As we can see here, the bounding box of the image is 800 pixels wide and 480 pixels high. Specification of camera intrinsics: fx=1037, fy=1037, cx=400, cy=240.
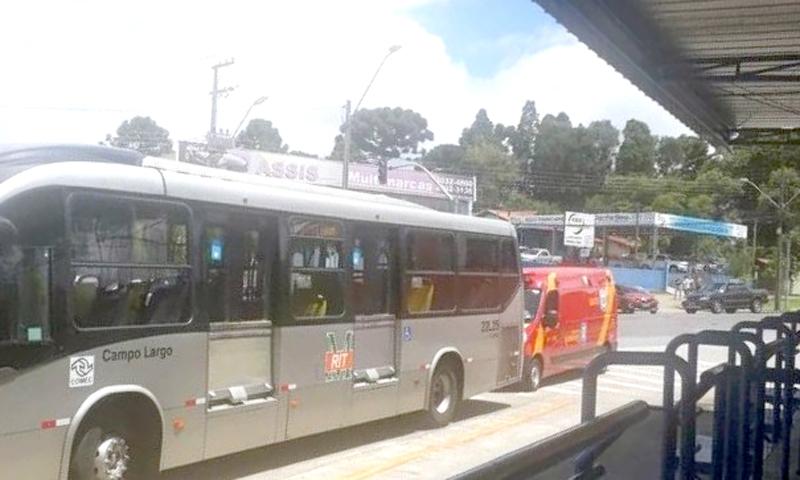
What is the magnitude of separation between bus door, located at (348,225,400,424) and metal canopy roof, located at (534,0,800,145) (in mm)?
3479

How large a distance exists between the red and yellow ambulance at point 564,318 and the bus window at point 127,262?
9.90m

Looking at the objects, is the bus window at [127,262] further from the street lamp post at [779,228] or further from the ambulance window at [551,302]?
the street lamp post at [779,228]

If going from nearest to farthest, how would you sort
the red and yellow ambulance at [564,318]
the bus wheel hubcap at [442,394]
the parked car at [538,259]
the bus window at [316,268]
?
the bus window at [316,268] < the bus wheel hubcap at [442,394] < the red and yellow ambulance at [564,318] < the parked car at [538,259]

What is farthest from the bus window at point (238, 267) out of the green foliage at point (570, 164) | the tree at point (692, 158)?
the green foliage at point (570, 164)

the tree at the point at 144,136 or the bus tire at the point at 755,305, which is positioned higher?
the tree at the point at 144,136

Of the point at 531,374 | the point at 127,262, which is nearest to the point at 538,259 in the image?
the point at 531,374

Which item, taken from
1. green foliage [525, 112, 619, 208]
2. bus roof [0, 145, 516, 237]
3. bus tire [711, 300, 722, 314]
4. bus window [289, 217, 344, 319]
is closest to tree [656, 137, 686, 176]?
green foliage [525, 112, 619, 208]

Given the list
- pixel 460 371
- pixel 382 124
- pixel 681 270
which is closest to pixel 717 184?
pixel 681 270

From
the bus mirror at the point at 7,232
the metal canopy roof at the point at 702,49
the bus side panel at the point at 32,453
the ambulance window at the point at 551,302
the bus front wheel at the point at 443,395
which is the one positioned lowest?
the bus front wheel at the point at 443,395

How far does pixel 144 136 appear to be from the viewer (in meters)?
62.8

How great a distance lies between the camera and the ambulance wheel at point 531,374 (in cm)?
1825

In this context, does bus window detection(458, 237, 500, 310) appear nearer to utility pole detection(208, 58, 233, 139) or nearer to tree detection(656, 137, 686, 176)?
utility pole detection(208, 58, 233, 139)

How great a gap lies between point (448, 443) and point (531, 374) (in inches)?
239

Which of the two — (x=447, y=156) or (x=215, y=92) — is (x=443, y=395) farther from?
(x=447, y=156)
